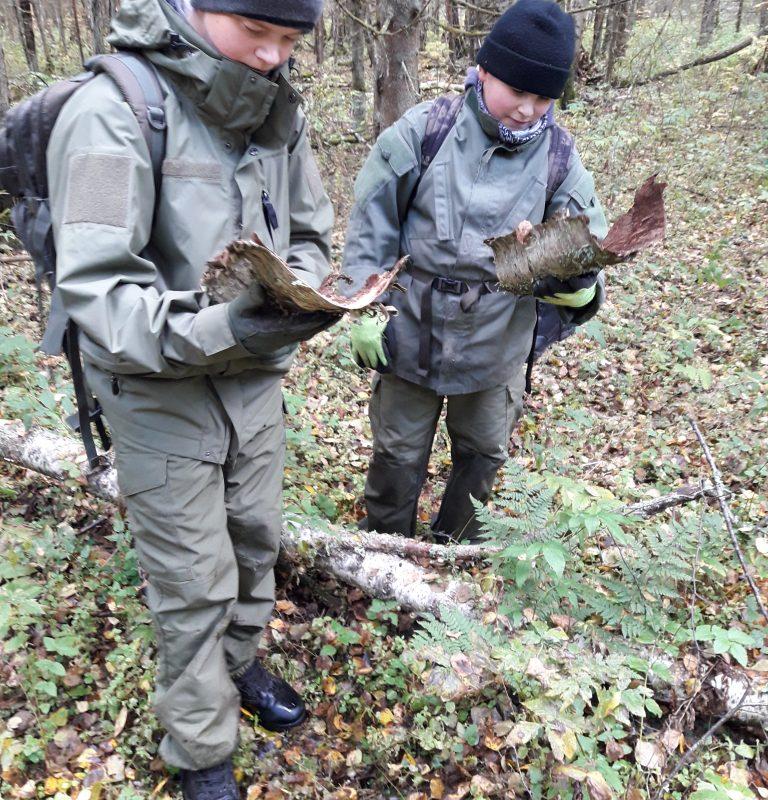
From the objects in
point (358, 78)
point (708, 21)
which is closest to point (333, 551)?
point (358, 78)

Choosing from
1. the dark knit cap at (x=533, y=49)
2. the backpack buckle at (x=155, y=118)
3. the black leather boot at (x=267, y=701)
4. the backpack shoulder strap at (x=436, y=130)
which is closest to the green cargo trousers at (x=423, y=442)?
the backpack shoulder strap at (x=436, y=130)

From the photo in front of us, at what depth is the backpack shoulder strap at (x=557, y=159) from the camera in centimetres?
325

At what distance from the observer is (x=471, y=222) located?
10.4 feet

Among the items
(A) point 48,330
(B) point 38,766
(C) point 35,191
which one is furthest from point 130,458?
(B) point 38,766

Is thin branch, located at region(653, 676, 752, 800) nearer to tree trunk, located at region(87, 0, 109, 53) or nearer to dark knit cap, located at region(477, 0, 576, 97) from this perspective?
dark knit cap, located at region(477, 0, 576, 97)

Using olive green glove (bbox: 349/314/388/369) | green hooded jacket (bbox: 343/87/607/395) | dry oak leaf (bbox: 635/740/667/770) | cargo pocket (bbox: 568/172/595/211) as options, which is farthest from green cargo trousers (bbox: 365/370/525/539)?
dry oak leaf (bbox: 635/740/667/770)

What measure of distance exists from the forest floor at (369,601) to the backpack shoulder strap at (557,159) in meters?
1.53

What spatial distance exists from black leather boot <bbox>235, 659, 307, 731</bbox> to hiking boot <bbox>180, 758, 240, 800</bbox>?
324mm

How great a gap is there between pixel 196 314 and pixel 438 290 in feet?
5.30

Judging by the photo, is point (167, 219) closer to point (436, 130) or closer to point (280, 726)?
point (436, 130)

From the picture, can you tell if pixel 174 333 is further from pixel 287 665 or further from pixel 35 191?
pixel 287 665

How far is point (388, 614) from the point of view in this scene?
3.35m

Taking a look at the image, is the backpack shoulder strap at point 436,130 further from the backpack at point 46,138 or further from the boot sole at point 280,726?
the boot sole at point 280,726

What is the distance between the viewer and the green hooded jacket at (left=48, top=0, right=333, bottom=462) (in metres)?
1.94
